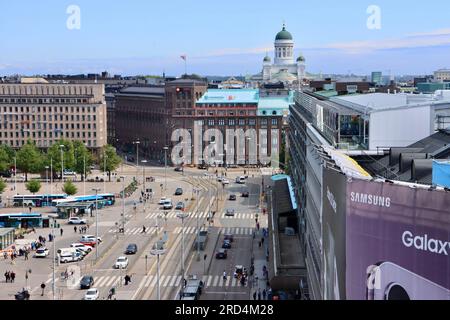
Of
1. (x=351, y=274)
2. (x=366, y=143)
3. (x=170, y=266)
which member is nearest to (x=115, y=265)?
(x=170, y=266)

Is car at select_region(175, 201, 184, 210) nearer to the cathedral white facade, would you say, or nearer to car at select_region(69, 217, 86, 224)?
car at select_region(69, 217, 86, 224)

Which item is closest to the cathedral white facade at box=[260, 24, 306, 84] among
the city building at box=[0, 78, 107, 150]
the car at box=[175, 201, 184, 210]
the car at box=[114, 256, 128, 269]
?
the city building at box=[0, 78, 107, 150]

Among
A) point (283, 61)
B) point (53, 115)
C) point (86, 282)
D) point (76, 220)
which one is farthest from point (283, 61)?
point (86, 282)

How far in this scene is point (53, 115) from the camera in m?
83.5

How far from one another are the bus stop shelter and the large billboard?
41018 millimetres

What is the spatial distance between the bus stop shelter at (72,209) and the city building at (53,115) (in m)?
30.7

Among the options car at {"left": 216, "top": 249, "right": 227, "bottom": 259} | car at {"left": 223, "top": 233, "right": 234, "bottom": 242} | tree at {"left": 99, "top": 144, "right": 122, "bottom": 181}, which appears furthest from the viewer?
tree at {"left": 99, "top": 144, "right": 122, "bottom": 181}

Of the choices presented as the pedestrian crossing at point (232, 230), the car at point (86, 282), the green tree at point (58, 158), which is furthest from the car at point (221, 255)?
the green tree at point (58, 158)

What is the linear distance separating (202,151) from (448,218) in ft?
238

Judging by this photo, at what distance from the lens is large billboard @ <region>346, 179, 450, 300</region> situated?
1063 cm

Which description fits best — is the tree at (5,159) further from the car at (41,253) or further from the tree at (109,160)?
the car at (41,253)

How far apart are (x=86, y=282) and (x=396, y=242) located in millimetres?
22822

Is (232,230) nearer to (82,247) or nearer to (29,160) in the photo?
(82,247)

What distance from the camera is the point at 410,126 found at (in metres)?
21.9
